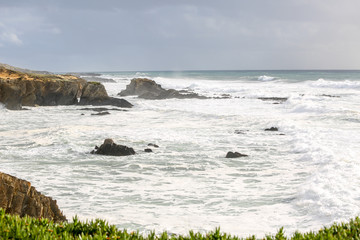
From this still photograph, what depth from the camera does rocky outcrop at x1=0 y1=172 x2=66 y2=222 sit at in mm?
8898

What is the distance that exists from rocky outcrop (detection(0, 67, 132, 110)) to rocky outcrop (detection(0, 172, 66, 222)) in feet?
96.2

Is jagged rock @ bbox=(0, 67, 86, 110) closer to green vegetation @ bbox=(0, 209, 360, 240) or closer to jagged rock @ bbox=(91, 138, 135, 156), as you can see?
jagged rock @ bbox=(91, 138, 135, 156)

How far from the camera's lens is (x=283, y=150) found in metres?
19.4

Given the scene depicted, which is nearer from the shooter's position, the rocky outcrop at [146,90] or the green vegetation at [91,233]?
the green vegetation at [91,233]

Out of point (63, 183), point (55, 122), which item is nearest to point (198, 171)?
point (63, 183)

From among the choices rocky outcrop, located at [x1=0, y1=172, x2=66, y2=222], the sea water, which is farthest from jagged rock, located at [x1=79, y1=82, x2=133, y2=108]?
rocky outcrop, located at [x1=0, y1=172, x2=66, y2=222]

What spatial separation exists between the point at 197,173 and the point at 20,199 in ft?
24.2

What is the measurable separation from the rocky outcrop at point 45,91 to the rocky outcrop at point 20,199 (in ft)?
96.2

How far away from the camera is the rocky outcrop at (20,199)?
8.90 meters

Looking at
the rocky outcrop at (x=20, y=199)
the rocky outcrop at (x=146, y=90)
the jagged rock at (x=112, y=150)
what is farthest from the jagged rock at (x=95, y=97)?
the rocky outcrop at (x=20, y=199)

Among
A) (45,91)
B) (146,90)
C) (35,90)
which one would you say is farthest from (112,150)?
(146,90)

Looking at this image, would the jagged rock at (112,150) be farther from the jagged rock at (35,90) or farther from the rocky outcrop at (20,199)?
the jagged rock at (35,90)

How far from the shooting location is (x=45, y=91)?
41594mm

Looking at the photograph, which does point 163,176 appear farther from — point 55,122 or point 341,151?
point 55,122
